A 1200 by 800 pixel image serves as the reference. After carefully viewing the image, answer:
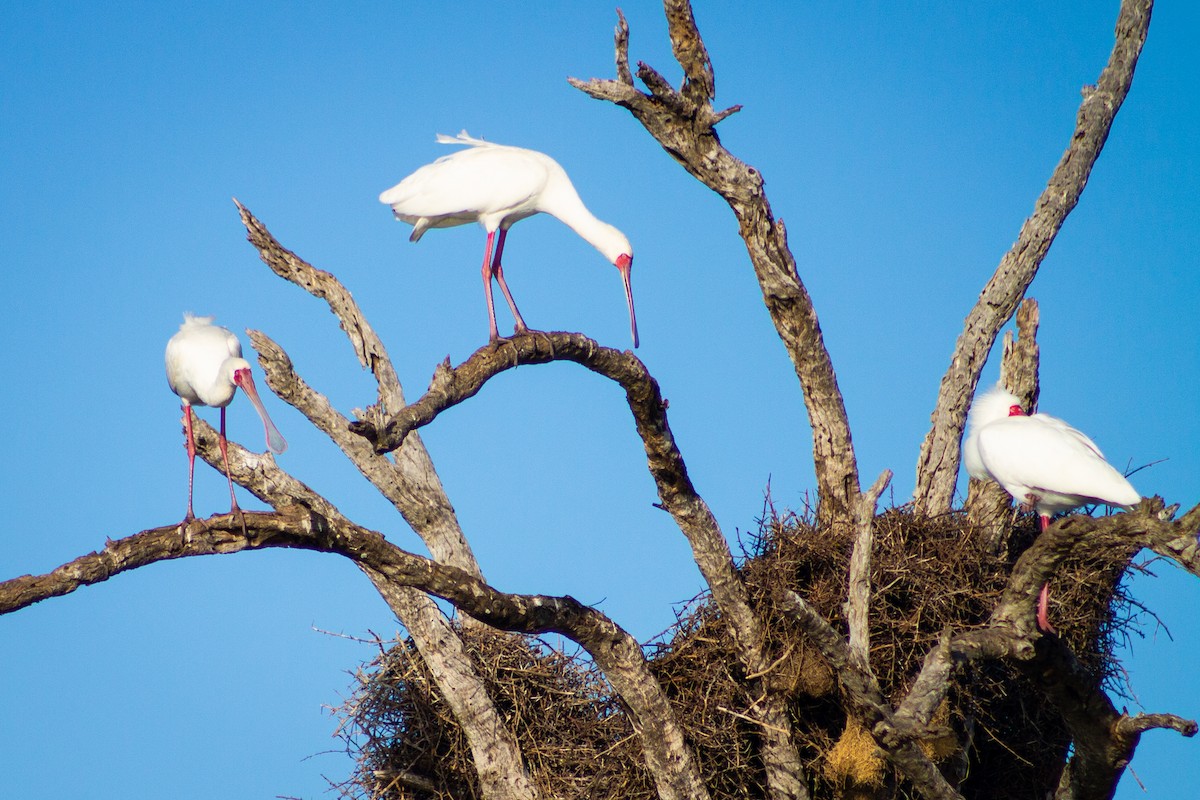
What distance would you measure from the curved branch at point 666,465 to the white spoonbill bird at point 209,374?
1.81m

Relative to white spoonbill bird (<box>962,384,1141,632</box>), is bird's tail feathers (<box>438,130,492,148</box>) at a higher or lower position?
higher

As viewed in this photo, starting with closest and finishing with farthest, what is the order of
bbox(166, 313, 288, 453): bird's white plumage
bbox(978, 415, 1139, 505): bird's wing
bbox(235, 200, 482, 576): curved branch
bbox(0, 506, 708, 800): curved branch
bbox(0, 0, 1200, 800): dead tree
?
bbox(0, 506, 708, 800): curved branch < bbox(0, 0, 1200, 800): dead tree < bbox(166, 313, 288, 453): bird's white plumage < bbox(978, 415, 1139, 505): bird's wing < bbox(235, 200, 482, 576): curved branch

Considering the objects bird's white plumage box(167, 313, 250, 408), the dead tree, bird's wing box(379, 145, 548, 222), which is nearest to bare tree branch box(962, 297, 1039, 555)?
the dead tree

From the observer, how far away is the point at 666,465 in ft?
25.7

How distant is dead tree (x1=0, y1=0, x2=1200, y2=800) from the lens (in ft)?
21.8

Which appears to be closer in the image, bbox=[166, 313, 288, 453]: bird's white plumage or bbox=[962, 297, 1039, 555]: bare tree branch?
bbox=[166, 313, 288, 453]: bird's white plumage

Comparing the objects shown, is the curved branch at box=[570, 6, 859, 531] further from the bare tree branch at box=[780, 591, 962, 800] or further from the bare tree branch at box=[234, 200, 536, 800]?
the bare tree branch at box=[234, 200, 536, 800]

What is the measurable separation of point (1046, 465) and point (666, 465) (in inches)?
124

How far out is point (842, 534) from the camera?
921 cm

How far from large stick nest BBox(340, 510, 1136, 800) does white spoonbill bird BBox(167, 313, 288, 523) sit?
259cm

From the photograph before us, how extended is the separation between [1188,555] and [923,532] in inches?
131

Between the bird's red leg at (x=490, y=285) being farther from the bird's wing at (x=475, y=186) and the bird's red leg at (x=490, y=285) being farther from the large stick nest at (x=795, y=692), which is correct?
the large stick nest at (x=795, y=692)

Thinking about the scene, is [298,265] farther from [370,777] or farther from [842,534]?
[842,534]

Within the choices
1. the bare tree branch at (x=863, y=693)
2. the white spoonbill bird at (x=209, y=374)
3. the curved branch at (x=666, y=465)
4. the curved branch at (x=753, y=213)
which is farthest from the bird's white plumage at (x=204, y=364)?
the bare tree branch at (x=863, y=693)
